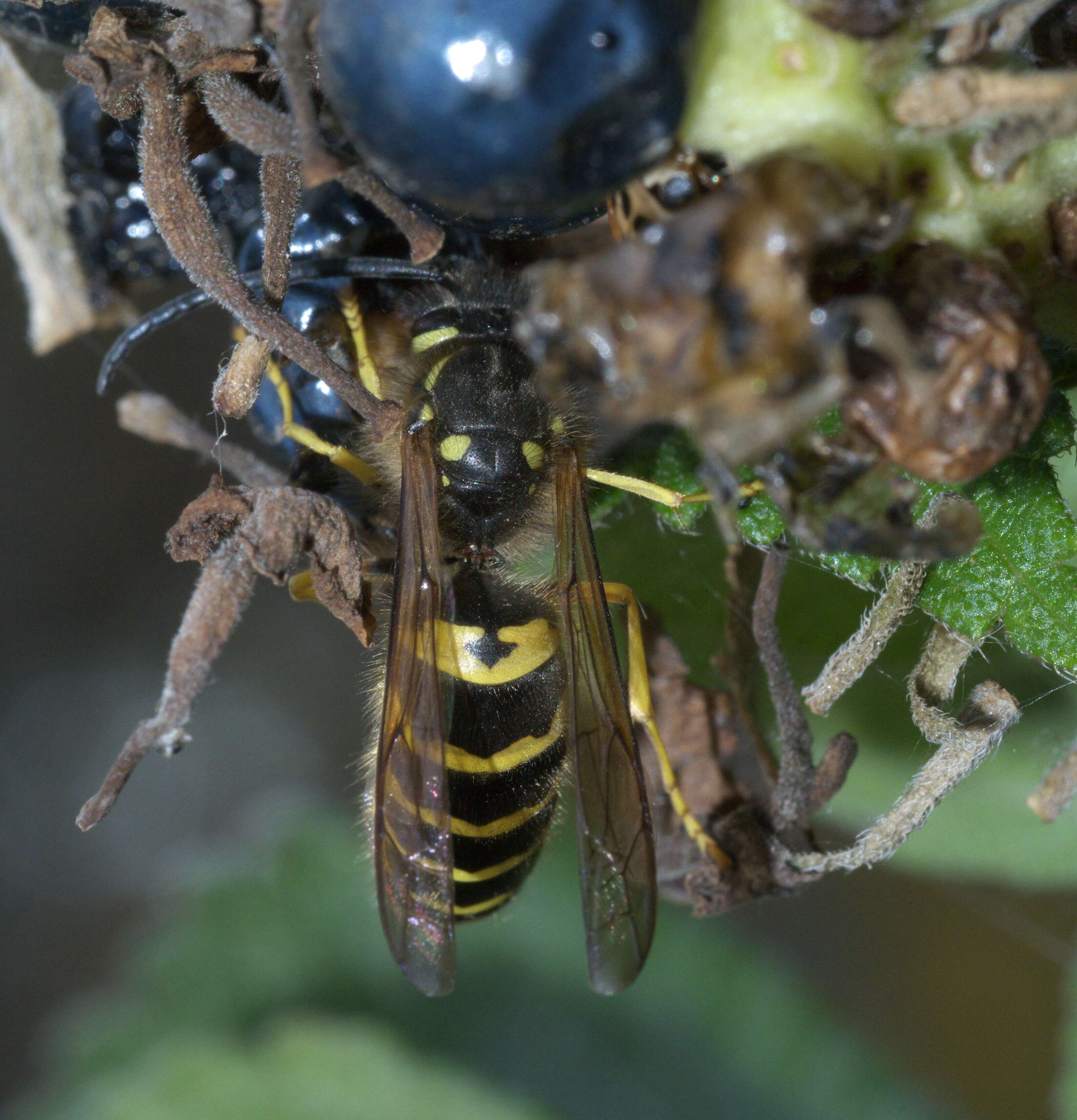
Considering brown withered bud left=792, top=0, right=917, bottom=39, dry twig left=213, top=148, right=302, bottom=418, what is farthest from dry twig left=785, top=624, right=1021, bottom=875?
dry twig left=213, top=148, right=302, bottom=418

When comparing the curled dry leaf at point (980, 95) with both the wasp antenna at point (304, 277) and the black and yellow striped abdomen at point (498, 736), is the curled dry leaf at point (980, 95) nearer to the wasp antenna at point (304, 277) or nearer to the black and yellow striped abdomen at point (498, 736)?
the wasp antenna at point (304, 277)

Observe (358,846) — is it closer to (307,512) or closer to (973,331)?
(307,512)

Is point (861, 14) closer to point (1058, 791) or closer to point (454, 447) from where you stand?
point (1058, 791)

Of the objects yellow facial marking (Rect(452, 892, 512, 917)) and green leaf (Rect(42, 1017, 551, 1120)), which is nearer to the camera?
yellow facial marking (Rect(452, 892, 512, 917))

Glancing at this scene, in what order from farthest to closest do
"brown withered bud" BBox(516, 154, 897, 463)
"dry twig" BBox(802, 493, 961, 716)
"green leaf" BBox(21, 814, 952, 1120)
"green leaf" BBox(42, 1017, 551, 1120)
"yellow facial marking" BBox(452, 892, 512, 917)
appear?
1. "green leaf" BBox(21, 814, 952, 1120)
2. "green leaf" BBox(42, 1017, 551, 1120)
3. "yellow facial marking" BBox(452, 892, 512, 917)
4. "dry twig" BBox(802, 493, 961, 716)
5. "brown withered bud" BBox(516, 154, 897, 463)

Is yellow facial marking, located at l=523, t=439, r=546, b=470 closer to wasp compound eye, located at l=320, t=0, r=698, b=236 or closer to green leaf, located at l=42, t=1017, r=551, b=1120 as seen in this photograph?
wasp compound eye, located at l=320, t=0, r=698, b=236

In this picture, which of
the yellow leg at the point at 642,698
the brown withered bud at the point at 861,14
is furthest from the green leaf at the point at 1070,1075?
the brown withered bud at the point at 861,14

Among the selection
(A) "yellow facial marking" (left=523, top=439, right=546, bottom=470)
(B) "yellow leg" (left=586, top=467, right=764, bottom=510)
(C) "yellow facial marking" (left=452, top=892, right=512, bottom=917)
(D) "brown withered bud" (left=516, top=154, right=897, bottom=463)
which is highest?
(D) "brown withered bud" (left=516, top=154, right=897, bottom=463)

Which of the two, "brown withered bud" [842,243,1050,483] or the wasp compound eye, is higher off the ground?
the wasp compound eye
